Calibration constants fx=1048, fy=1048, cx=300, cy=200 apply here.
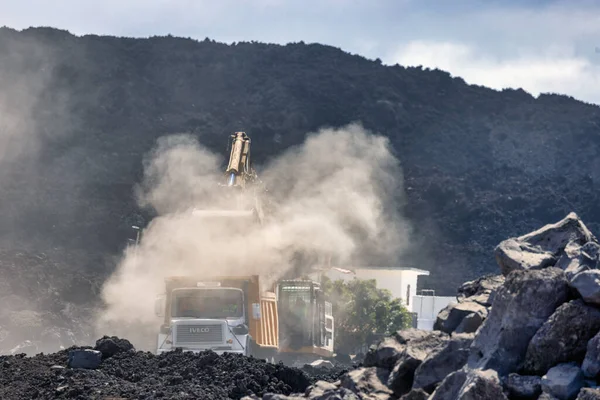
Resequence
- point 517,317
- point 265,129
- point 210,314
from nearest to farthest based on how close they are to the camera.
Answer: point 517,317, point 210,314, point 265,129

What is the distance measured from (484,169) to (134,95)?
36.4 metres

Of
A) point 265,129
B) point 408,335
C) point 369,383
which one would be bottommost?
point 369,383

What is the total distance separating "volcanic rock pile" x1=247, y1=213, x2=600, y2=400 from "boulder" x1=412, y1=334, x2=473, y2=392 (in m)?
0.01

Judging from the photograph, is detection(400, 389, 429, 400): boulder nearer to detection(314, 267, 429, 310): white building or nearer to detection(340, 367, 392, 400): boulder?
detection(340, 367, 392, 400): boulder

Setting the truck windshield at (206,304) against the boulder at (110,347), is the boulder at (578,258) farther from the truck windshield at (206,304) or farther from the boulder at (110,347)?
the truck windshield at (206,304)

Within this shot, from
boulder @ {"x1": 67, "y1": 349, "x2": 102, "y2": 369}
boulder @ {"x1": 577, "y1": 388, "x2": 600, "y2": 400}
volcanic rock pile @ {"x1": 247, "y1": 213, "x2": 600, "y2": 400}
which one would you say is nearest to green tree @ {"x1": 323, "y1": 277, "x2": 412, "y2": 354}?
boulder @ {"x1": 67, "y1": 349, "x2": 102, "y2": 369}

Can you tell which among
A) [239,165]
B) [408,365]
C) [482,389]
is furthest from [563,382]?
[239,165]

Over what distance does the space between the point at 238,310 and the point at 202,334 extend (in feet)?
3.77

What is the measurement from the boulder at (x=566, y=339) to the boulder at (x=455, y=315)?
2694mm

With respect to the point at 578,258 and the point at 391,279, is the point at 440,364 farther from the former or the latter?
the point at 391,279

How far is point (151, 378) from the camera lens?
17.9 meters

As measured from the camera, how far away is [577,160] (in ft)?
355

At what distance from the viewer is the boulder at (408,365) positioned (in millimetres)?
13109

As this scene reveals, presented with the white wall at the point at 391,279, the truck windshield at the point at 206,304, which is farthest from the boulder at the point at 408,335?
the white wall at the point at 391,279
